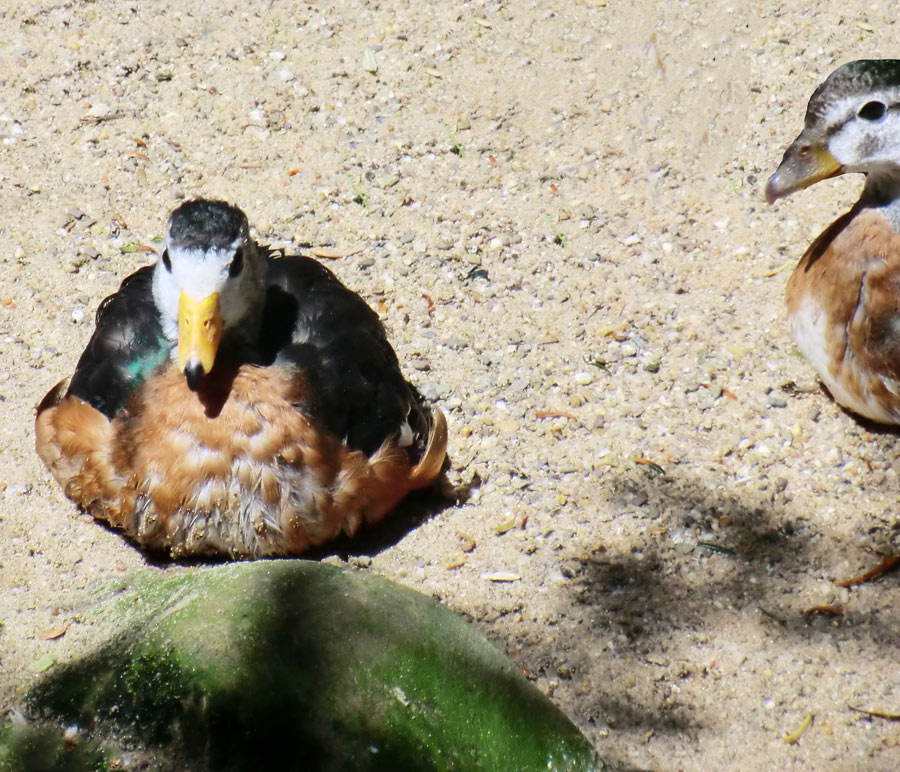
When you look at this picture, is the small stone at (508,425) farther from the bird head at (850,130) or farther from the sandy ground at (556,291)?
the bird head at (850,130)

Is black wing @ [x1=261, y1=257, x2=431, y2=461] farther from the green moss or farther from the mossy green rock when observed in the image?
the green moss

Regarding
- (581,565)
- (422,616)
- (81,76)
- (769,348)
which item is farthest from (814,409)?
(81,76)

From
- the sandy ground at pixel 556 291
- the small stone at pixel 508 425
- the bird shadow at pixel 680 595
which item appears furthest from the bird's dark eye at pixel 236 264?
the bird shadow at pixel 680 595

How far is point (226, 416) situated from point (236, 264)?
0.52 m

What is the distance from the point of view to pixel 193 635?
118 inches

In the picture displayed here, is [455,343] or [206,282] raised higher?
[206,282]

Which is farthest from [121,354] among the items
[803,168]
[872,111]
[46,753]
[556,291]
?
[872,111]

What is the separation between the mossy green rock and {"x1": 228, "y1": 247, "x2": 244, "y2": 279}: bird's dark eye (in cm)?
99

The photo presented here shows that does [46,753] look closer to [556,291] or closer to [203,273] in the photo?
[203,273]

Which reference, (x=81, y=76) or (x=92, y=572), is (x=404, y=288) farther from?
(x=81, y=76)

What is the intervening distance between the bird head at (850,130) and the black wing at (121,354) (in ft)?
8.46

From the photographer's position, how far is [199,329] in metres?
3.53

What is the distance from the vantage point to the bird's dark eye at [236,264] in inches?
142

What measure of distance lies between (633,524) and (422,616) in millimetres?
1203
